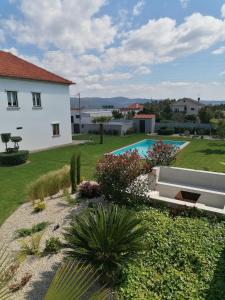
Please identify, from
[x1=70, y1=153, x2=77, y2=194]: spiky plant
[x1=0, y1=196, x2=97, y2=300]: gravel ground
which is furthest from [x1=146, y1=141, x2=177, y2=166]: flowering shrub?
[x1=0, y1=196, x2=97, y2=300]: gravel ground

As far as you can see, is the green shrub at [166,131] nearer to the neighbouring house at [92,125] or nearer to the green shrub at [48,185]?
the neighbouring house at [92,125]

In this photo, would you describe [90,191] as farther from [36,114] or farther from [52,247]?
[36,114]

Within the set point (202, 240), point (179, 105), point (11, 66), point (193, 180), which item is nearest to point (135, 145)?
point (11, 66)

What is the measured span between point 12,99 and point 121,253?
859 inches

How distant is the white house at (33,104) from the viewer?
2270 centimetres

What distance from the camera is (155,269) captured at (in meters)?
5.43

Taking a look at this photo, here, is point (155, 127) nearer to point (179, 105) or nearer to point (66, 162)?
point (66, 162)

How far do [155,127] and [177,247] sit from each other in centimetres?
3765

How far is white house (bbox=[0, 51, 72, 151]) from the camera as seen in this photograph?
22703 millimetres

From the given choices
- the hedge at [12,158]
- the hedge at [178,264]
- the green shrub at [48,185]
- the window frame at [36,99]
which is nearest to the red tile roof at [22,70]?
the window frame at [36,99]

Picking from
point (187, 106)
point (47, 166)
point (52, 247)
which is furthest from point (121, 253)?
point (187, 106)

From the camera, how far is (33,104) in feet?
83.4

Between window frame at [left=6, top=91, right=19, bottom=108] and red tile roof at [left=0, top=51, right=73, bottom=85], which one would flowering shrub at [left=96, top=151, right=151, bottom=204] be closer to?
window frame at [left=6, top=91, right=19, bottom=108]

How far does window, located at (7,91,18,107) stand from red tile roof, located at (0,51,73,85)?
163 centimetres
